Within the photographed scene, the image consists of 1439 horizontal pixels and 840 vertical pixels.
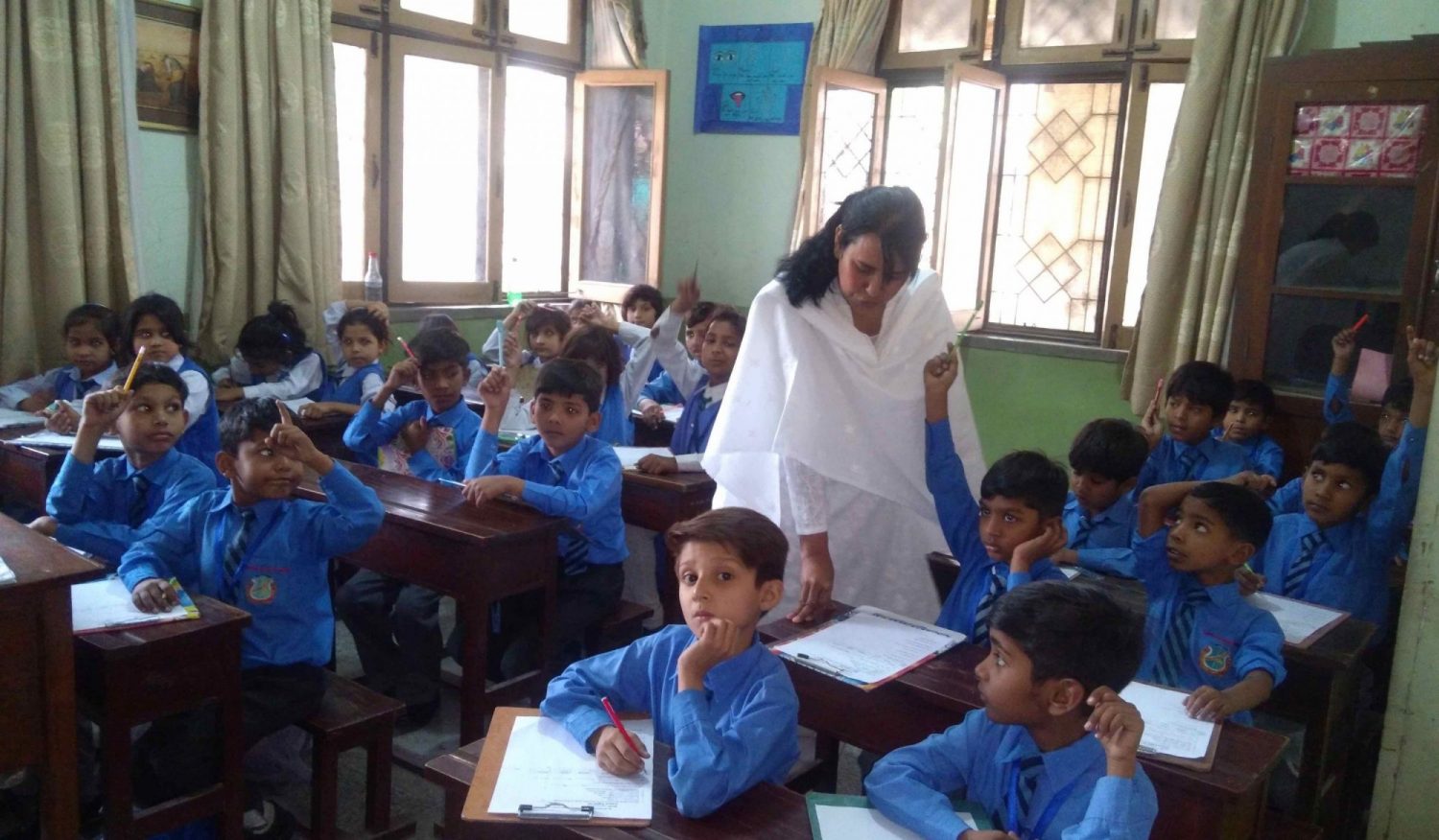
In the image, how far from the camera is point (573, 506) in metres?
2.52

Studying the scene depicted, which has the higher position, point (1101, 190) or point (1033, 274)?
point (1101, 190)

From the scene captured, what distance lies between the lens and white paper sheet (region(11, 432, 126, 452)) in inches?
113

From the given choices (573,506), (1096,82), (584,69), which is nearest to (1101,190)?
(1096,82)

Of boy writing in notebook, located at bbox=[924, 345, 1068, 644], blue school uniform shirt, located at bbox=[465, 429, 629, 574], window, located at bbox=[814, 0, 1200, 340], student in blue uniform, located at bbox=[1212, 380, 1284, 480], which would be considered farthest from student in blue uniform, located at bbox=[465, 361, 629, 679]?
window, located at bbox=[814, 0, 1200, 340]

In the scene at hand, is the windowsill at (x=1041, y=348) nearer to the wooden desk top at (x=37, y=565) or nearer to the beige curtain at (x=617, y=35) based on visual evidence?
the beige curtain at (x=617, y=35)

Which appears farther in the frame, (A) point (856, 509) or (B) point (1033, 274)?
(B) point (1033, 274)

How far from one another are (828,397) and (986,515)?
1.11ft

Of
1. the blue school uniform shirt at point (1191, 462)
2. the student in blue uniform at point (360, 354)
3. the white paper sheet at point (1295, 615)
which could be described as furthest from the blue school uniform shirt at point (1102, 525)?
the student in blue uniform at point (360, 354)

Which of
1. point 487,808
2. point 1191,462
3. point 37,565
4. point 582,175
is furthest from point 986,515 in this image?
point 582,175

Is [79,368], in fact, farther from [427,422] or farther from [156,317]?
[427,422]

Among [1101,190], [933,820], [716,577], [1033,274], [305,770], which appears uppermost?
[1101,190]

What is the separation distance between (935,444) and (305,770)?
1404 millimetres

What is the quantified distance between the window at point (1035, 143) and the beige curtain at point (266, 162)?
2.16m

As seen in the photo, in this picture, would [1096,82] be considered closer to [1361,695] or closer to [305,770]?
[1361,695]
